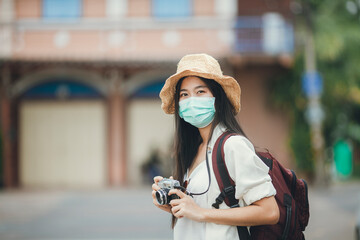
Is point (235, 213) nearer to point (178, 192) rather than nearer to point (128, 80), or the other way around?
point (178, 192)

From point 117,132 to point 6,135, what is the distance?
3765mm

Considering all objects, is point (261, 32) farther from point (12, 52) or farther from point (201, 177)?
point (201, 177)

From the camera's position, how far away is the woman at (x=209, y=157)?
7.91ft

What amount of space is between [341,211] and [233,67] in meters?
7.12

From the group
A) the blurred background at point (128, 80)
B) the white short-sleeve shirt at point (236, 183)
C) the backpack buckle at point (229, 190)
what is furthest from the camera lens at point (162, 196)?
the blurred background at point (128, 80)

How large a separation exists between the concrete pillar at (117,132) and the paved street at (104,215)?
3.48ft

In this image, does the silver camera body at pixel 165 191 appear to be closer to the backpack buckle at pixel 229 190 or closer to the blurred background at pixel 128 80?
the backpack buckle at pixel 229 190

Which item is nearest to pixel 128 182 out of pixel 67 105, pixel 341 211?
pixel 67 105

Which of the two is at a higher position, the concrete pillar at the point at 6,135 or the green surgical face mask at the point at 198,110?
the green surgical face mask at the point at 198,110

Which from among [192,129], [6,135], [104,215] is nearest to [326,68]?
[104,215]

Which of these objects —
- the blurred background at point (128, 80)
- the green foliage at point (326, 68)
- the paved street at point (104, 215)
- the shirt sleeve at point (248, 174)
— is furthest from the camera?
the green foliage at point (326, 68)

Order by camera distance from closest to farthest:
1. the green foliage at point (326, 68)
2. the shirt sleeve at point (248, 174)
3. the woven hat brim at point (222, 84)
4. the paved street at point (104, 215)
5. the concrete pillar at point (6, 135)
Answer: the shirt sleeve at point (248, 174), the woven hat brim at point (222, 84), the paved street at point (104, 215), the green foliage at point (326, 68), the concrete pillar at point (6, 135)

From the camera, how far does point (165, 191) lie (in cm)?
253

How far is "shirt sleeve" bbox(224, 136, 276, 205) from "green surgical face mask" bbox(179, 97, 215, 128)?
0.29 meters
